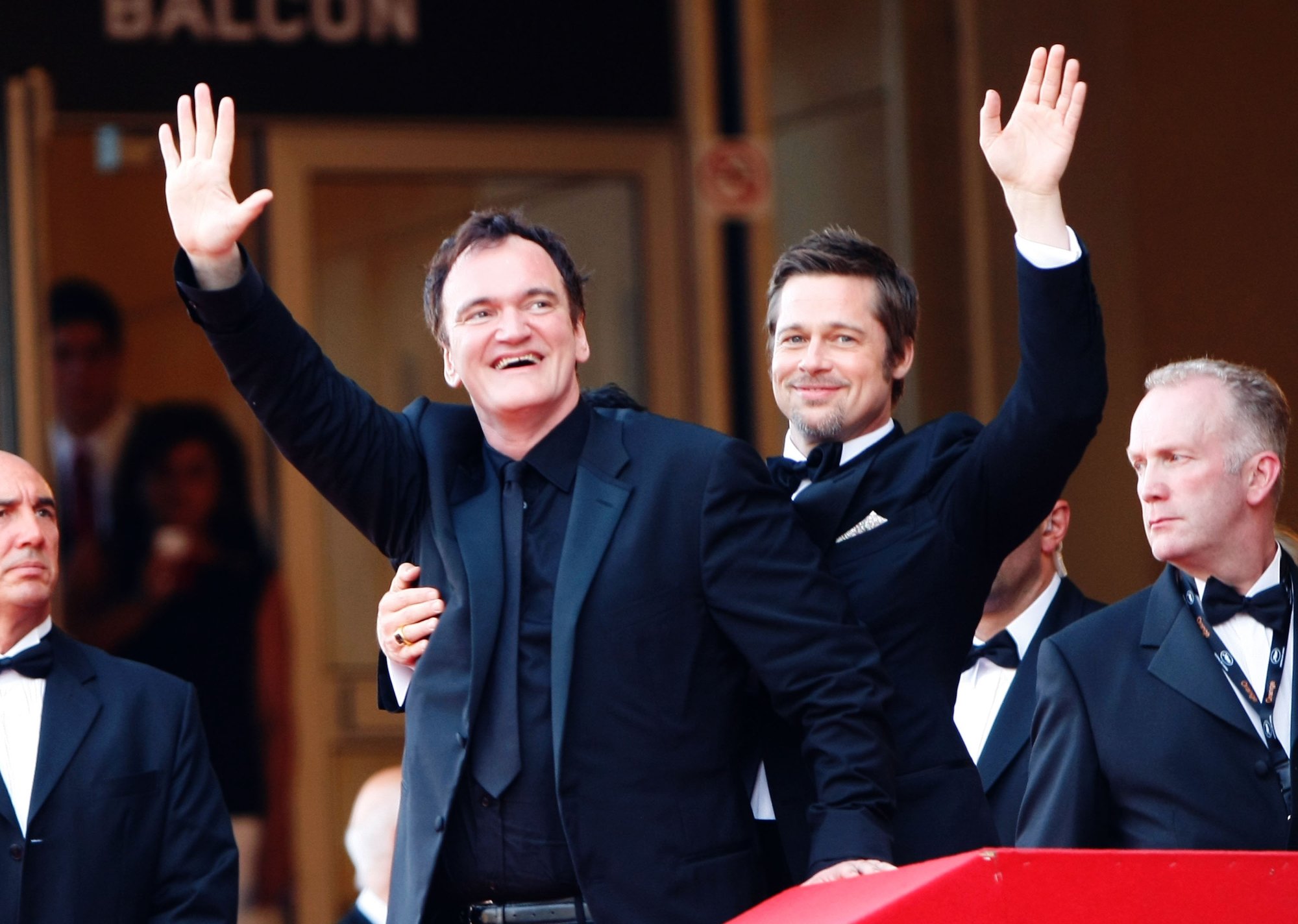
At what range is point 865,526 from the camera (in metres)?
3.20

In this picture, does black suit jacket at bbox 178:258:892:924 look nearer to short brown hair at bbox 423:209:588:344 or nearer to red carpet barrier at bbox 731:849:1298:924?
short brown hair at bbox 423:209:588:344

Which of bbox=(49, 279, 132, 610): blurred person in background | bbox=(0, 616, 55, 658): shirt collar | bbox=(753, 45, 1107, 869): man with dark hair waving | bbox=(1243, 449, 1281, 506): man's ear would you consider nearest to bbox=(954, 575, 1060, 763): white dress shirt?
bbox=(1243, 449, 1281, 506): man's ear

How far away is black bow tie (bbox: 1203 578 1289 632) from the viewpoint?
11.6 feet

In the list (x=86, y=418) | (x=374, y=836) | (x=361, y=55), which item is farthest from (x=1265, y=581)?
(x=86, y=418)

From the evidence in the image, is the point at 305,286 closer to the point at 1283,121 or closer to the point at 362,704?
the point at 362,704

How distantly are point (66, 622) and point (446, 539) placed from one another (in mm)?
4213

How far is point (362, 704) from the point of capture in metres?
7.00

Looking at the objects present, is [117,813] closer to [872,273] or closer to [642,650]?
[642,650]

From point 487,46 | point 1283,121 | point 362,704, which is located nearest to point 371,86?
point 487,46

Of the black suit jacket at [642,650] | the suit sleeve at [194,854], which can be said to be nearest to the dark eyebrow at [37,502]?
the suit sleeve at [194,854]

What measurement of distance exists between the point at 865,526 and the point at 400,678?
0.80 m

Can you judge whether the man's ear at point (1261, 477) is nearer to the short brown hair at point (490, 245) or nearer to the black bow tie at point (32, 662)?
the short brown hair at point (490, 245)

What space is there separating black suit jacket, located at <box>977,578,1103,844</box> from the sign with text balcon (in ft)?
10.9

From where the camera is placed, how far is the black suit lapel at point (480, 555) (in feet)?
9.95
